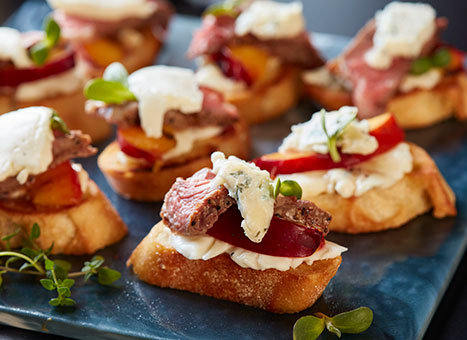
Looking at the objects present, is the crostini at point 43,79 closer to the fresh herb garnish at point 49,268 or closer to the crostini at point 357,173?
the fresh herb garnish at point 49,268

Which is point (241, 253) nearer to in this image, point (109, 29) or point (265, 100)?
point (265, 100)

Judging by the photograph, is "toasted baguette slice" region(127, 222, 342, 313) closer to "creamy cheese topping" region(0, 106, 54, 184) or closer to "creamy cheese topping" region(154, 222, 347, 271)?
"creamy cheese topping" region(154, 222, 347, 271)

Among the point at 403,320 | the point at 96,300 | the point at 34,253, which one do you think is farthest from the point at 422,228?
the point at 34,253

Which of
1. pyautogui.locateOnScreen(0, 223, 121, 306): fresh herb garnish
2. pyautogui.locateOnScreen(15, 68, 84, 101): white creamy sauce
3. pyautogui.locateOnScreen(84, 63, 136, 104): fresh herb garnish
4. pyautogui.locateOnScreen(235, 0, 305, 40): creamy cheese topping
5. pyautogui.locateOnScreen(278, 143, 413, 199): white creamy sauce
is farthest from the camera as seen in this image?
pyautogui.locateOnScreen(235, 0, 305, 40): creamy cheese topping

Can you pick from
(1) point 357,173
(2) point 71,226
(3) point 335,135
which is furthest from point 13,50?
(1) point 357,173

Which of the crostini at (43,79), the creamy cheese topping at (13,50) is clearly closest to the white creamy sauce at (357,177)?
the crostini at (43,79)

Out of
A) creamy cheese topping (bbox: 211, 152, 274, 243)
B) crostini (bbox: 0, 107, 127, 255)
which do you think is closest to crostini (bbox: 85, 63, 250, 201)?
crostini (bbox: 0, 107, 127, 255)
